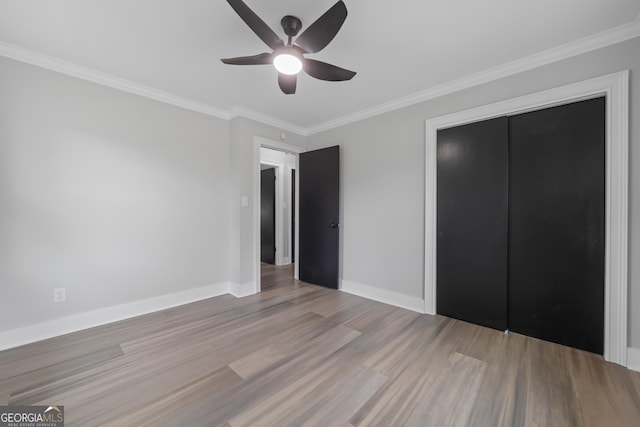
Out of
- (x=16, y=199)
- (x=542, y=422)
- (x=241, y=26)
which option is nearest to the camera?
(x=542, y=422)

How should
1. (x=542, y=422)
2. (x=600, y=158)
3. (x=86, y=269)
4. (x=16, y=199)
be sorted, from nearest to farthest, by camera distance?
1. (x=542, y=422)
2. (x=600, y=158)
3. (x=16, y=199)
4. (x=86, y=269)

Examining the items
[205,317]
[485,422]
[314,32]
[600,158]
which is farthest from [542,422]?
[205,317]

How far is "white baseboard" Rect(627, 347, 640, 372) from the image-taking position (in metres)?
1.79

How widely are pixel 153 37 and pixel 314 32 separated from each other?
4.38 feet

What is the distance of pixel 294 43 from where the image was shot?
1742 millimetres

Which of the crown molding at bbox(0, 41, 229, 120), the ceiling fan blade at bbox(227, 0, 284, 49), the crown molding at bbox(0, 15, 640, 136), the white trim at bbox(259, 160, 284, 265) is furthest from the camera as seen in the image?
the white trim at bbox(259, 160, 284, 265)

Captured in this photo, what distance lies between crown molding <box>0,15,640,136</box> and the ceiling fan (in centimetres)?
134

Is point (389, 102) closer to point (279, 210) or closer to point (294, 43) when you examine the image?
point (294, 43)

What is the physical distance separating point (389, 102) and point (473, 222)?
5.54ft

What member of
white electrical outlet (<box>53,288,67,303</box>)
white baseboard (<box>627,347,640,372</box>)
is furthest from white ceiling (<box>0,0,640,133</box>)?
white baseboard (<box>627,347,640,372</box>)

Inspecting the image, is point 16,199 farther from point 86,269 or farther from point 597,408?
point 597,408

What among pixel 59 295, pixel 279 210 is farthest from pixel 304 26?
pixel 279 210

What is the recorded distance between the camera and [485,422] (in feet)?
4.49

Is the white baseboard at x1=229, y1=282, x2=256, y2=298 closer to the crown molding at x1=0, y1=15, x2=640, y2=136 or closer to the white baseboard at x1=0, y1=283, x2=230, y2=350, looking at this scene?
the white baseboard at x1=0, y1=283, x2=230, y2=350
